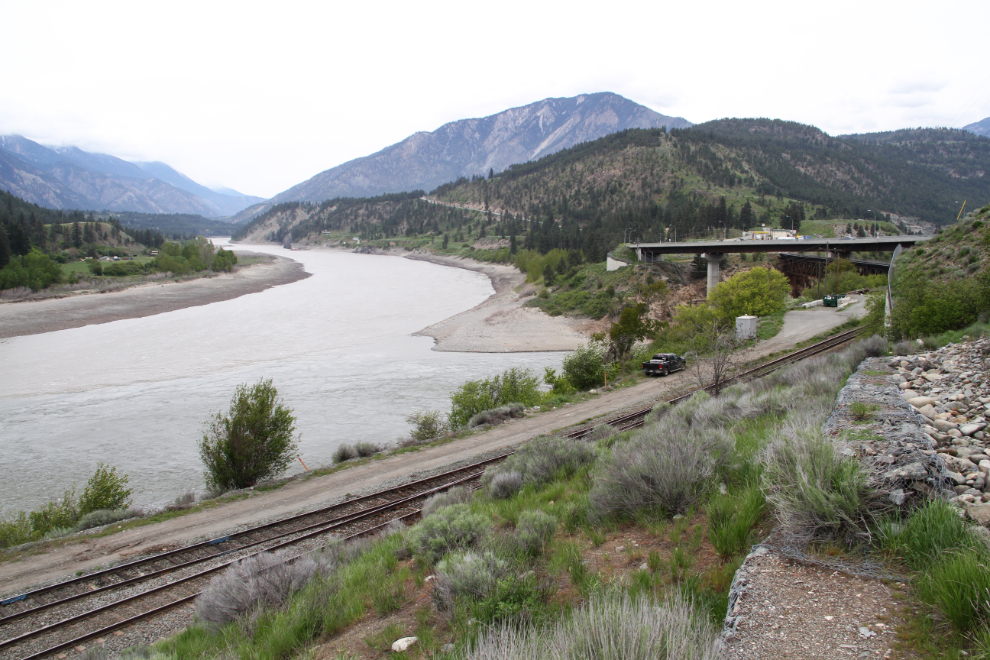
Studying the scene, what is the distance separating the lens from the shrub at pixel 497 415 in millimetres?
22266

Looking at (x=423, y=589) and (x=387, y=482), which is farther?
(x=387, y=482)

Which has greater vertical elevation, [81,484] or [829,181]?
[829,181]

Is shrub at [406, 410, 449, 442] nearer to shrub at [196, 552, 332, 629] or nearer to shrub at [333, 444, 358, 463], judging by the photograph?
shrub at [333, 444, 358, 463]

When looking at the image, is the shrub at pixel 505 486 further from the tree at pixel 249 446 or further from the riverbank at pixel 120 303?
the riverbank at pixel 120 303

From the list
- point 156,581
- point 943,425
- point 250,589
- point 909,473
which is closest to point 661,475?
point 909,473

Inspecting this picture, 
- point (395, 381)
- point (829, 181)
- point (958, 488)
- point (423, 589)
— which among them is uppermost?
point (829, 181)

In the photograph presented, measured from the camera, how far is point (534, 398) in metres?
26.5

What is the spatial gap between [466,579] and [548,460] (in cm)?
574

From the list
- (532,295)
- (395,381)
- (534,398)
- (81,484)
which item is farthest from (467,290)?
(81,484)

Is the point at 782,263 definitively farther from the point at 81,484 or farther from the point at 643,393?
the point at 81,484

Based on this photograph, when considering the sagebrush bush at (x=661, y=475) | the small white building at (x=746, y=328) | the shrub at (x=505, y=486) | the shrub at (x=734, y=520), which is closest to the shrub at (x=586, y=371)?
the small white building at (x=746, y=328)

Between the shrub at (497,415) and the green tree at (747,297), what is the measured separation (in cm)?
2621

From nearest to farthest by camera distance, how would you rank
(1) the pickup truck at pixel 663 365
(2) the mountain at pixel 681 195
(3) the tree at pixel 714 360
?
(3) the tree at pixel 714 360
(1) the pickup truck at pixel 663 365
(2) the mountain at pixel 681 195

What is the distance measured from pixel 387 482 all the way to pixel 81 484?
466 inches
